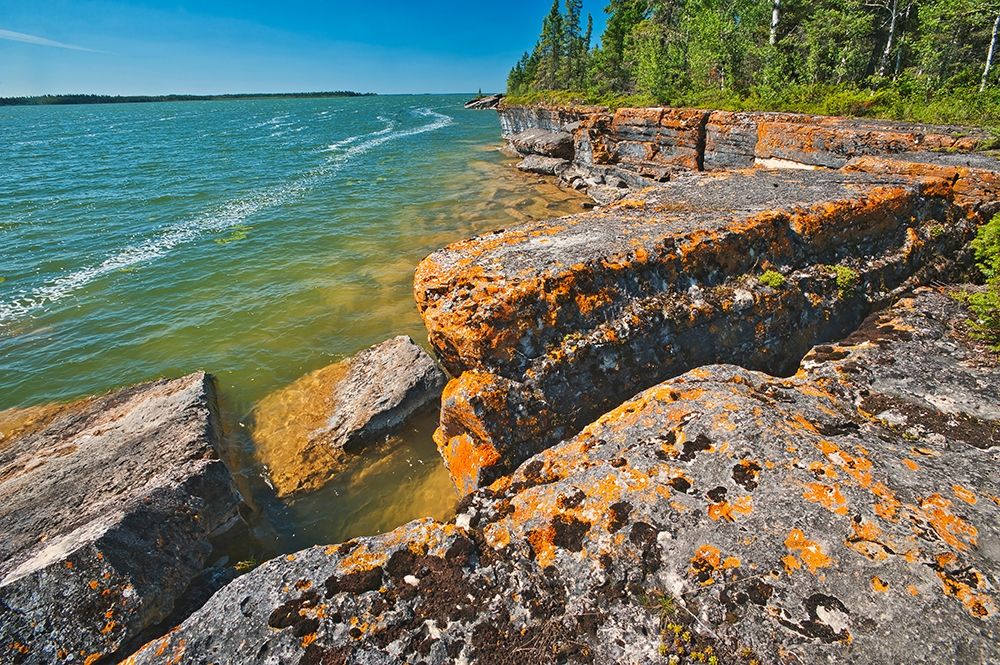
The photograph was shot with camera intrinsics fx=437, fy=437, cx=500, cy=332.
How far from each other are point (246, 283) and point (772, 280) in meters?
15.3

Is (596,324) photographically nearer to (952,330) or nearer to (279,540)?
(952,330)

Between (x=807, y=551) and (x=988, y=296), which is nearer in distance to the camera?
(x=807, y=551)

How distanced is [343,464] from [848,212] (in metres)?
8.29

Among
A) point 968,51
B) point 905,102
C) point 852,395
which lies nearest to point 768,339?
point 852,395

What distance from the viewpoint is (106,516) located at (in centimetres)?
479

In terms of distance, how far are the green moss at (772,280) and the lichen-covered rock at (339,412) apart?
5283 mm

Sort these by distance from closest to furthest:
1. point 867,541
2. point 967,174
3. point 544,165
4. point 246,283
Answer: point 867,541
point 967,174
point 246,283
point 544,165

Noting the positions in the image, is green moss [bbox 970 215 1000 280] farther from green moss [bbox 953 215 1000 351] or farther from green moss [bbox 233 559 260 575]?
green moss [bbox 233 559 260 575]

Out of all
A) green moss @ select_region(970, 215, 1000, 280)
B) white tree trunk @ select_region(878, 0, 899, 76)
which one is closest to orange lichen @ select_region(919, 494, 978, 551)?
green moss @ select_region(970, 215, 1000, 280)

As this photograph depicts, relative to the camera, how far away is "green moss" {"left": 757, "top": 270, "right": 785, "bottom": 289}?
5320mm

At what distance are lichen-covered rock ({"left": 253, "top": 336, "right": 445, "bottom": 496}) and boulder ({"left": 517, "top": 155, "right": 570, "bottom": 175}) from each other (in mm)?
23854

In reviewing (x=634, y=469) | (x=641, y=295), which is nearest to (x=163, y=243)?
(x=641, y=295)

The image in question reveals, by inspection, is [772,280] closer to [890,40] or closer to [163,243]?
[163,243]

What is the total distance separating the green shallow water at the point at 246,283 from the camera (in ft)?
23.1
